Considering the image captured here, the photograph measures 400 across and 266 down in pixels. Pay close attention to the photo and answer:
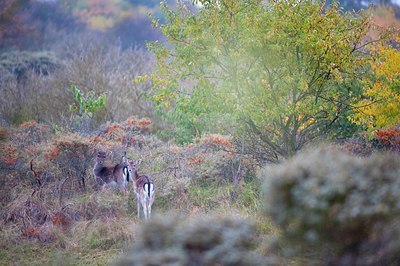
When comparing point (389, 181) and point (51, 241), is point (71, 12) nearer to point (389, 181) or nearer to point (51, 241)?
point (51, 241)

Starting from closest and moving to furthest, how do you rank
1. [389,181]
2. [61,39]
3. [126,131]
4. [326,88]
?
1. [389,181]
2. [326,88]
3. [126,131]
4. [61,39]

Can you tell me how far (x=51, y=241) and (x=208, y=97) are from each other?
3.76 meters

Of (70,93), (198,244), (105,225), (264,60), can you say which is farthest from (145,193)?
(70,93)

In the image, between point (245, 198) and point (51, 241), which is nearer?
point (51, 241)

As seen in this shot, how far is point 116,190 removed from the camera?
455 inches

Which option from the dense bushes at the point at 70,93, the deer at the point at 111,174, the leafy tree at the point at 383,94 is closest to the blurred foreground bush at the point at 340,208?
the leafy tree at the point at 383,94

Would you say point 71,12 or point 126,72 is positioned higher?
point 71,12

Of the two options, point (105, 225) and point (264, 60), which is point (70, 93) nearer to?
point (105, 225)

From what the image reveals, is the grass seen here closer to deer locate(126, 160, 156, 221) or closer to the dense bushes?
deer locate(126, 160, 156, 221)

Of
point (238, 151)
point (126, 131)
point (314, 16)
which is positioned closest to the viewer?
point (314, 16)

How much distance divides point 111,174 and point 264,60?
4.10m

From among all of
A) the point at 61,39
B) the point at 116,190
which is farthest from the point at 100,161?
the point at 61,39

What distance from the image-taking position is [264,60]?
982cm

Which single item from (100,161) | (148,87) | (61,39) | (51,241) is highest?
(61,39)
